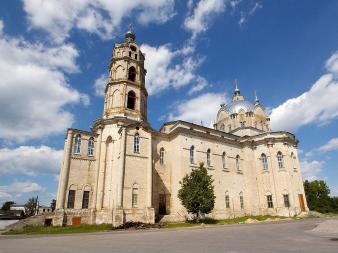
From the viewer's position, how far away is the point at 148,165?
105ft

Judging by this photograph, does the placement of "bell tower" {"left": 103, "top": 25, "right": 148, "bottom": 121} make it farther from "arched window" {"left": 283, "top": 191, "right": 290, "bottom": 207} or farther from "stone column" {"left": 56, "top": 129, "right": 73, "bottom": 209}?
"arched window" {"left": 283, "top": 191, "right": 290, "bottom": 207}

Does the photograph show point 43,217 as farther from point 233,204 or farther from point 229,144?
point 229,144

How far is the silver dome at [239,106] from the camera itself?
2019 inches

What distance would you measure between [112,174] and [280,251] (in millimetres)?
25414

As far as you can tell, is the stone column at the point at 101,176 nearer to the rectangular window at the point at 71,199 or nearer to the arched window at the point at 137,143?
the rectangular window at the point at 71,199

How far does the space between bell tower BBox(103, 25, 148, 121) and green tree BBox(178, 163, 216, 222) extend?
37.4 ft

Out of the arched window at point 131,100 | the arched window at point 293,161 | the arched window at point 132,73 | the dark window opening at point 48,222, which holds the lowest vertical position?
the dark window opening at point 48,222

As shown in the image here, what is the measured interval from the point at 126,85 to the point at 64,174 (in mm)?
14361

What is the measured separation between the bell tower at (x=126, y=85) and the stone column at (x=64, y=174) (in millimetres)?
5938

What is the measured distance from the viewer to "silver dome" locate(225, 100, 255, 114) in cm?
5128

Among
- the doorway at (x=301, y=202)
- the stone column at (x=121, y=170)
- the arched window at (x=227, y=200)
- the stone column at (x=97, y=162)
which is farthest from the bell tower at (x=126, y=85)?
the doorway at (x=301, y=202)

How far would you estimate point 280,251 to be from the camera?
917 cm

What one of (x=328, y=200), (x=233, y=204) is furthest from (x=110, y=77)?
(x=328, y=200)

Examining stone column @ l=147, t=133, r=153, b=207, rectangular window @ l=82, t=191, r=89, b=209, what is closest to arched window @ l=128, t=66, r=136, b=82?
stone column @ l=147, t=133, r=153, b=207
